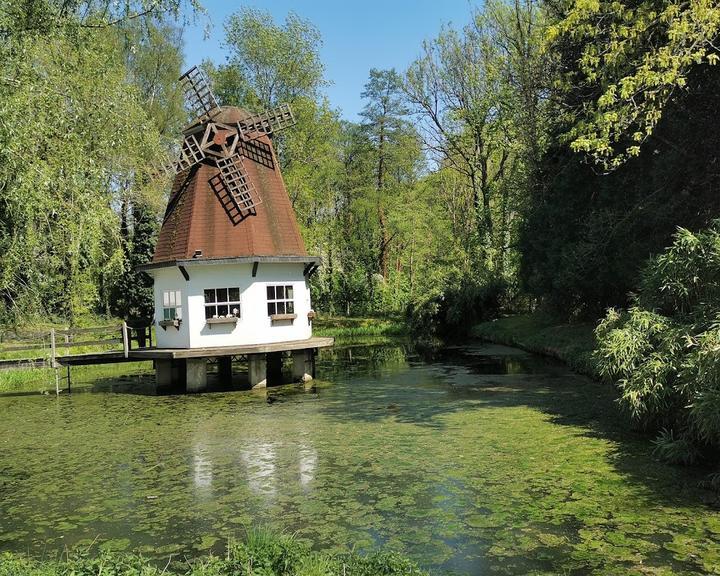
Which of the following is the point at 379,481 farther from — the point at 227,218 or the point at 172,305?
the point at 227,218

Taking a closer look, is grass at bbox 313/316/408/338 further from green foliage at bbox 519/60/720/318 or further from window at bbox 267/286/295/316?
window at bbox 267/286/295/316

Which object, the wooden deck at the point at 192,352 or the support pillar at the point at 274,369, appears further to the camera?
the support pillar at the point at 274,369

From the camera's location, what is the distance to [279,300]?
1741 cm

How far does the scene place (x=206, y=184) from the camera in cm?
1789

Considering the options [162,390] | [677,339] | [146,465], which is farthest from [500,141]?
[146,465]

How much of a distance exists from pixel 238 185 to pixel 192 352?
4.75 metres

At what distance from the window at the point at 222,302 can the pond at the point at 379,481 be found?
277 cm

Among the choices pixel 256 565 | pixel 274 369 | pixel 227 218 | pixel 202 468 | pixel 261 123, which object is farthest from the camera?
pixel 261 123

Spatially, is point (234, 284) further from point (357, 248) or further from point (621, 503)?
point (357, 248)

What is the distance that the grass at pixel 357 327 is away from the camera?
34562 millimetres

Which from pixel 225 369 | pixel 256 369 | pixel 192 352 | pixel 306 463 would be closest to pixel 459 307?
pixel 225 369

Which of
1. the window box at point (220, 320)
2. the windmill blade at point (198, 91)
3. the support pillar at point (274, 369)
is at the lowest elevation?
the support pillar at point (274, 369)

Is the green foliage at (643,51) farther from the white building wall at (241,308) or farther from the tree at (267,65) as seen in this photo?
the tree at (267,65)

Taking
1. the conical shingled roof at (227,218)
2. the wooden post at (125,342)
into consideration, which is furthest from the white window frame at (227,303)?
the wooden post at (125,342)
